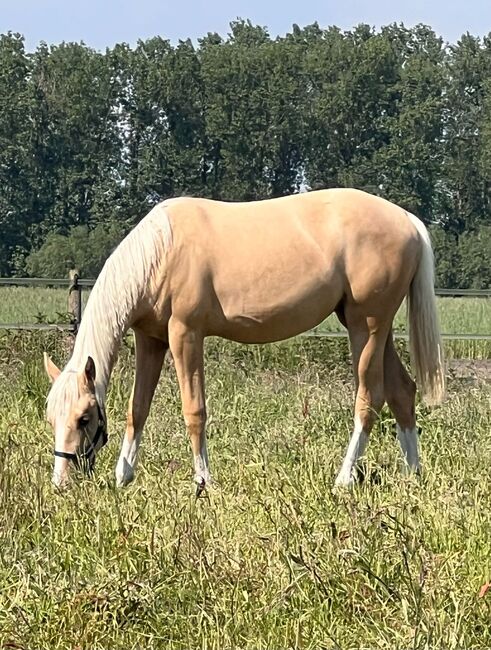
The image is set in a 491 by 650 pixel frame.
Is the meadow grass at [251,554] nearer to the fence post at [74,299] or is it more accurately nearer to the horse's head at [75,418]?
the horse's head at [75,418]

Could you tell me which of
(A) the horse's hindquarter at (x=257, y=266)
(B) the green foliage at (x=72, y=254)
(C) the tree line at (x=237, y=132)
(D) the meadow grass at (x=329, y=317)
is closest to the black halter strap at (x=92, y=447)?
(A) the horse's hindquarter at (x=257, y=266)

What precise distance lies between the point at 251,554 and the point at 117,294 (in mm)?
2191

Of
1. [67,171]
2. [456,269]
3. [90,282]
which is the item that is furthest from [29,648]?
[67,171]

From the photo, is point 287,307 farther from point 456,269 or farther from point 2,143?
point 2,143

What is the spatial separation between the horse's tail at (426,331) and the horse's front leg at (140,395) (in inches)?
58.3

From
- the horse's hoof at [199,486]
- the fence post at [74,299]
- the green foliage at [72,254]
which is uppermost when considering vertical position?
the horse's hoof at [199,486]

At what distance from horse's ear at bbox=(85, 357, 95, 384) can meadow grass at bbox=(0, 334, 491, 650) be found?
47 centimetres

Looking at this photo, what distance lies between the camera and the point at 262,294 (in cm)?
576

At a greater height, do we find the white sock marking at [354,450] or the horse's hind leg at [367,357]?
the horse's hind leg at [367,357]

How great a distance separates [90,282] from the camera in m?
11.6

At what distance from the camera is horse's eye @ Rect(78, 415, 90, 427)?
16.7 feet

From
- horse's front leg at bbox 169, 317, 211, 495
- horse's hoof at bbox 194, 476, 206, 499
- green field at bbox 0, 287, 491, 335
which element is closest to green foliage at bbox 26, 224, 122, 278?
green field at bbox 0, 287, 491, 335

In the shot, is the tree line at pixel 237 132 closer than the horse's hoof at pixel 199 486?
No

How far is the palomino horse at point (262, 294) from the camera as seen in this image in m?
5.52
